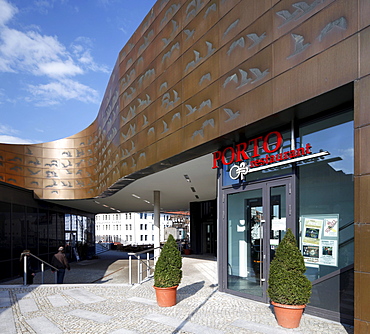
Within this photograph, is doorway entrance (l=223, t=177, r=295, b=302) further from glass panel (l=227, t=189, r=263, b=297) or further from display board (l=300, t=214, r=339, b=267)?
display board (l=300, t=214, r=339, b=267)

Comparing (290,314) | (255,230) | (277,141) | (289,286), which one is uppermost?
(277,141)

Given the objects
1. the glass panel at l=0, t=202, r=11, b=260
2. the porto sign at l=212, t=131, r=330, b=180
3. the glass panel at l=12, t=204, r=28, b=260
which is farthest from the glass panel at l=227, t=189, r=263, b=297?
the glass panel at l=12, t=204, r=28, b=260

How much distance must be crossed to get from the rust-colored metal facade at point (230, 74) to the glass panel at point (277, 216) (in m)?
1.64

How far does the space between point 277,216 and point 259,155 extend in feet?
4.62

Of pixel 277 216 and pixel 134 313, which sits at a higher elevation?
pixel 277 216

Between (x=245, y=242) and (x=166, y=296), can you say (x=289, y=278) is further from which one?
(x=166, y=296)

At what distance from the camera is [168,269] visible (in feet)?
24.7

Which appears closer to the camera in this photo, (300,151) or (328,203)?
(328,203)

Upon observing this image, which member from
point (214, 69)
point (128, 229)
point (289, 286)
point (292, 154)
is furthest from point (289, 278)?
point (128, 229)

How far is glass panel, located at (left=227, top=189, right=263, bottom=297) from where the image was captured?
7.86m

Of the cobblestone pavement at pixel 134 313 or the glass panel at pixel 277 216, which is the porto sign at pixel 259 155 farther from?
the cobblestone pavement at pixel 134 313

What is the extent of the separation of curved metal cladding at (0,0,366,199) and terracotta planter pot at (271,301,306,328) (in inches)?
140

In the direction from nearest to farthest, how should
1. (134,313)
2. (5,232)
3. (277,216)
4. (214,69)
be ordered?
(134,313) → (277,216) → (214,69) → (5,232)

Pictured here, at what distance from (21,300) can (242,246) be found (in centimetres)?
603
